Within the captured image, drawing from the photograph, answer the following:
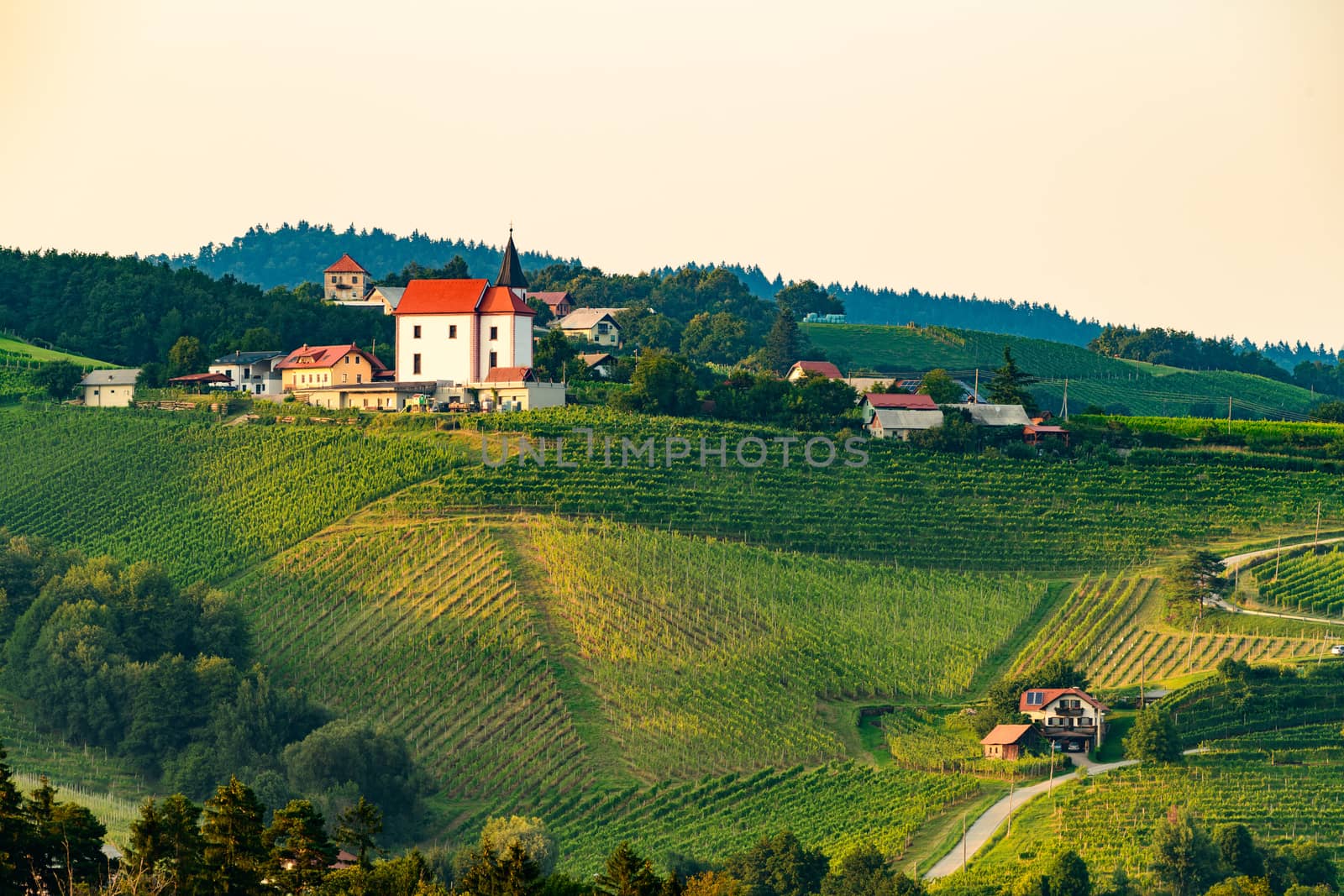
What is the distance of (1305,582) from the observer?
7150 cm

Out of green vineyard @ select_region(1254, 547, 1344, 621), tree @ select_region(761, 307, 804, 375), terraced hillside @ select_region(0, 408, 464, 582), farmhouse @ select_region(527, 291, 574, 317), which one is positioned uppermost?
farmhouse @ select_region(527, 291, 574, 317)

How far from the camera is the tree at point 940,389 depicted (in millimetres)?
89500

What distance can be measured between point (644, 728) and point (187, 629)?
14431 millimetres

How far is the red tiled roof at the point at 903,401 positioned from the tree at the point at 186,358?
89.9 feet

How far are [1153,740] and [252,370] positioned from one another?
145 ft

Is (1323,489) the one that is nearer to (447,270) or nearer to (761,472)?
(761,472)

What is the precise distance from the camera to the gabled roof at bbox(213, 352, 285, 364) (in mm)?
89875

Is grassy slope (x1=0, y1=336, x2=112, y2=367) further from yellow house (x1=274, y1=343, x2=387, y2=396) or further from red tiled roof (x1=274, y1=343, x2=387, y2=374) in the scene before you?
yellow house (x1=274, y1=343, x2=387, y2=396)

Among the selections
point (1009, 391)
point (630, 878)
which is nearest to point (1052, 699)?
point (630, 878)

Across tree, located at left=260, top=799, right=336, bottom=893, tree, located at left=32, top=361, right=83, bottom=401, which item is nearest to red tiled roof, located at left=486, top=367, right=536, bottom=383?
tree, located at left=32, top=361, right=83, bottom=401

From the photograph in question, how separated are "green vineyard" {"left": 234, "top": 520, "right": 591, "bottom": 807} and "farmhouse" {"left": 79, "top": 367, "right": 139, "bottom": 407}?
19867 mm

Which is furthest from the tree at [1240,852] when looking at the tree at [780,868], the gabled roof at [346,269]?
the gabled roof at [346,269]

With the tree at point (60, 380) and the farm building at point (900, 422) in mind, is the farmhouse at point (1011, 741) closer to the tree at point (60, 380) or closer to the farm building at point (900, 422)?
the farm building at point (900, 422)

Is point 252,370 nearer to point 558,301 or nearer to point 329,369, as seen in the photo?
point 329,369
